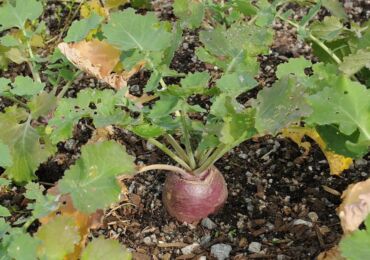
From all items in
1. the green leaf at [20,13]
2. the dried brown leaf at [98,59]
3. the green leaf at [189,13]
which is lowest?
the dried brown leaf at [98,59]

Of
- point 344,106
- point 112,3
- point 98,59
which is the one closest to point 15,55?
point 98,59

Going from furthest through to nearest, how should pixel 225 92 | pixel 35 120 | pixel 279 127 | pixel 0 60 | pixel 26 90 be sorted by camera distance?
pixel 0 60 < pixel 35 120 < pixel 26 90 < pixel 225 92 < pixel 279 127

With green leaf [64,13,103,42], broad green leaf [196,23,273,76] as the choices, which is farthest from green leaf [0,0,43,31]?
broad green leaf [196,23,273,76]

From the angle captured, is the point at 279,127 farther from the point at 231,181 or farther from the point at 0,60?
the point at 0,60

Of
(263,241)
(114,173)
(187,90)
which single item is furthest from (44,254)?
(263,241)

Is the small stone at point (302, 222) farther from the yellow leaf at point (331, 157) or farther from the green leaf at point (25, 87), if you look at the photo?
the green leaf at point (25, 87)

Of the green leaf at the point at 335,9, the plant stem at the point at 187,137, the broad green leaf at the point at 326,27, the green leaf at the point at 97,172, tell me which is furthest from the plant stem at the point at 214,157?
the green leaf at the point at 335,9
